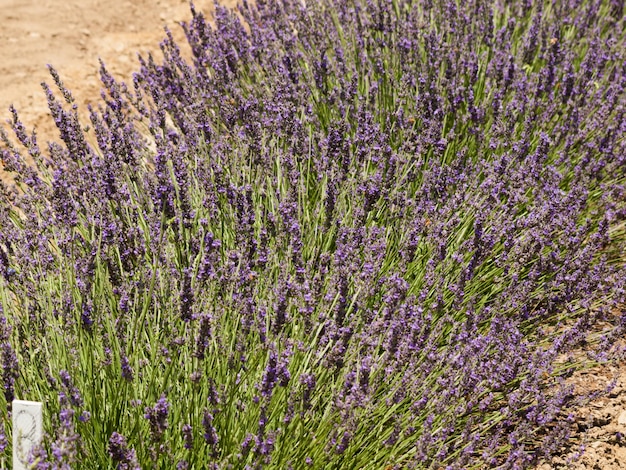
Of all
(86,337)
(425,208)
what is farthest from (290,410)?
(425,208)

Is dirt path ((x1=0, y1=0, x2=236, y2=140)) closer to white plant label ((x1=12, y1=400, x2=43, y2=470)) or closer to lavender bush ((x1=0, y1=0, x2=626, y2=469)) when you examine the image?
lavender bush ((x1=0, y1=0, x2=626, y2=469))

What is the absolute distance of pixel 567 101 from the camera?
344 centimetres

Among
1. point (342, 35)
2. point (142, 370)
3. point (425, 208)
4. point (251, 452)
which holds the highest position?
point (342, 35)

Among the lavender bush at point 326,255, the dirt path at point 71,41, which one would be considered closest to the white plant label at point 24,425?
→ the lavender bush at point 326,255

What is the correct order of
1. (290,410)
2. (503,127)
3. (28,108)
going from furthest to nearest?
(28,108) < (503,127) < (290,410)

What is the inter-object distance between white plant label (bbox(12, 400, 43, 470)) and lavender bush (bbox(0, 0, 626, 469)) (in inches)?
1.9

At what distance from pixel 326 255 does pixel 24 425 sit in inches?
43.9

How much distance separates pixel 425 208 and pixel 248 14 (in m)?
1.99

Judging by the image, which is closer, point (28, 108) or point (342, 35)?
point (342, 35)

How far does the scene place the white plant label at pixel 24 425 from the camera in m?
1.65

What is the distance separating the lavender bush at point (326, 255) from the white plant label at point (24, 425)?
5 cm

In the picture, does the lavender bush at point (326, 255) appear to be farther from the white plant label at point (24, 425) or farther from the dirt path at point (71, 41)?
the dirt path at point (71, 41)

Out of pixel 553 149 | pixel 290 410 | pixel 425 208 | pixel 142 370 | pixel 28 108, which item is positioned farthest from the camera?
pixel 28 108

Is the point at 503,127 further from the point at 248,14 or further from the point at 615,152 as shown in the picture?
the point at 248,14
